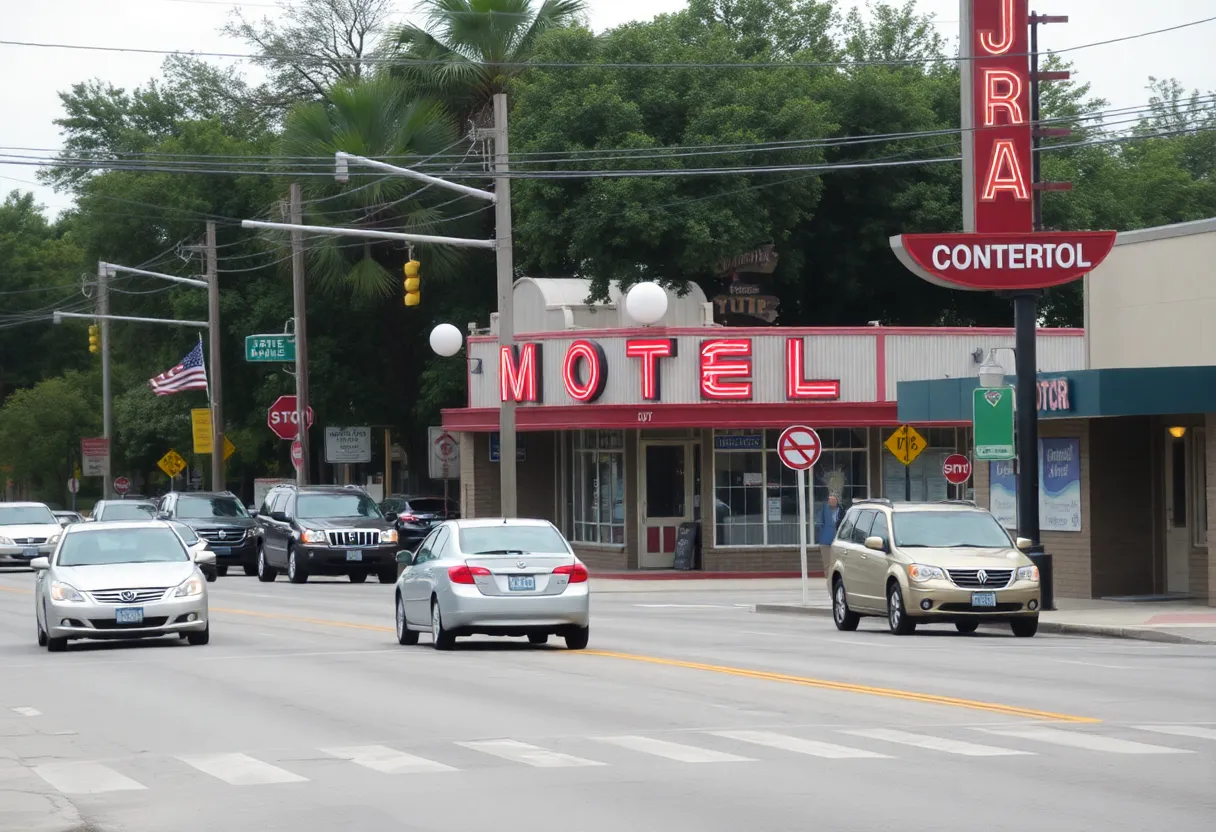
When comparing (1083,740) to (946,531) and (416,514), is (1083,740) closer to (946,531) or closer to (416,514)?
(946,531)

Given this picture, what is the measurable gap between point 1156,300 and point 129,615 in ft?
55.6

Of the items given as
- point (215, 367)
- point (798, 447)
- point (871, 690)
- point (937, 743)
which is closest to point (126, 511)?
point (215, 367)

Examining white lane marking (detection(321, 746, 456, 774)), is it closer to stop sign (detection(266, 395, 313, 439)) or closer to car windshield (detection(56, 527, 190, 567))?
car windshield (detection(56, 527, 190, 567))

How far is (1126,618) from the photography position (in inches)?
1013

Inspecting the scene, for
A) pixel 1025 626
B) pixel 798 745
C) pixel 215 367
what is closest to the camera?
pixel 798 745

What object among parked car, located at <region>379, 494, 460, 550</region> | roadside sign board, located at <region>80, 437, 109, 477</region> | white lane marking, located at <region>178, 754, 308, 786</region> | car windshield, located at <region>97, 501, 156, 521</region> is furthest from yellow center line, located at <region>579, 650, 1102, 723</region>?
roadside sign board, located at <region>80, 437, 109, 477</region>

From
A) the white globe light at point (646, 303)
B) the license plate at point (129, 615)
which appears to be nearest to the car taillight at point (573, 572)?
the license plate at point (129, 615)

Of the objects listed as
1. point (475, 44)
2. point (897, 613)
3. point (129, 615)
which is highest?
point (475, 44)

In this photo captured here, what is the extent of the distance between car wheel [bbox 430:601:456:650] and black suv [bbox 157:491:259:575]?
22699 mm

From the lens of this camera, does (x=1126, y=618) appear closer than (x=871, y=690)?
No

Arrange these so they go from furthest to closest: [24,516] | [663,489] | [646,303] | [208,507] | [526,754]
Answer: [24,516] → [208,507] → [663,489] → [646,303] → [526,754]

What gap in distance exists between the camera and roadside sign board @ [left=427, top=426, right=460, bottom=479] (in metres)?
50.0

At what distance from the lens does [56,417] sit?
8256cm

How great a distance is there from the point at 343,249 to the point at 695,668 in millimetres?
36105
